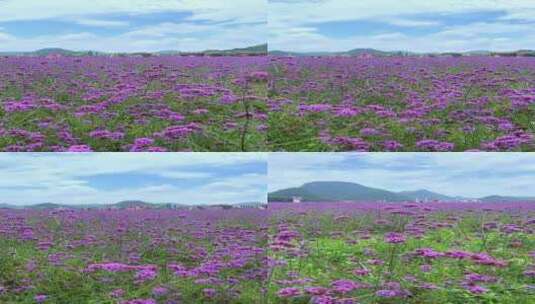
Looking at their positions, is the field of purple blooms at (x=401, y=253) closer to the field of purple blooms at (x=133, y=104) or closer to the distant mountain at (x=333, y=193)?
the distant mountain at (x=333, y=193)

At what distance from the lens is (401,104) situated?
3.87m

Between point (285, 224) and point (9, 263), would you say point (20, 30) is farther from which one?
point (285, 224)

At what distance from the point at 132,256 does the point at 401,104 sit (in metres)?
1.82

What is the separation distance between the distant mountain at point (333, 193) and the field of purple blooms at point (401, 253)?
2.0 inches

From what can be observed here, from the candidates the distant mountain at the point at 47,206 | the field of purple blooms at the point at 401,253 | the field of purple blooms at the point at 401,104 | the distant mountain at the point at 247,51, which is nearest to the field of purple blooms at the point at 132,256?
the distant mountain at the point at 47,206

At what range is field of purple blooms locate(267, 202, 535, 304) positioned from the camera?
3.56 m

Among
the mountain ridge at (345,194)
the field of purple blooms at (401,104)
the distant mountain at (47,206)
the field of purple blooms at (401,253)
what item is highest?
the field of purple blooms at (401,104)

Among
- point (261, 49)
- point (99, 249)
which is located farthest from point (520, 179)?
point (99, 249)

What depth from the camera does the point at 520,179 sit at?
12.4 feet

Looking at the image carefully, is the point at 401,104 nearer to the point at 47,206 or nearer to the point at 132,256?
the point at 132,256

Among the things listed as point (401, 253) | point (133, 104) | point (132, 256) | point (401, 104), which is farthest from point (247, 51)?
point (401, 253)

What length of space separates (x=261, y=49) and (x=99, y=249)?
1.55m

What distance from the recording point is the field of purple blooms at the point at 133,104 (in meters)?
3.63

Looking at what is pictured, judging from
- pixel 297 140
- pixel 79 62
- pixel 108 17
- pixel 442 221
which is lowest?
pixel 442 221
